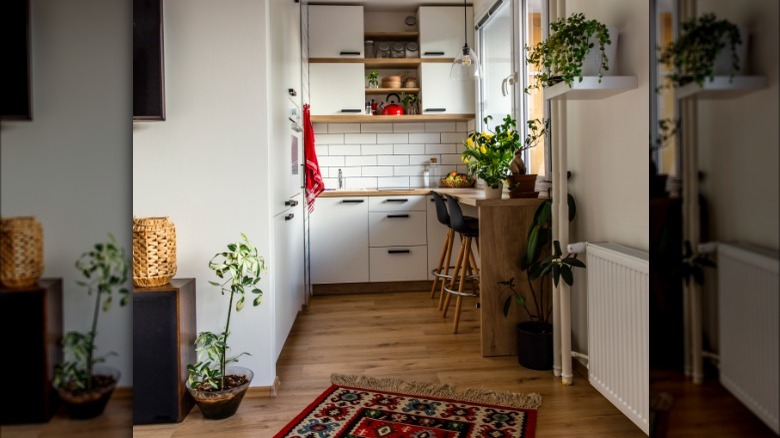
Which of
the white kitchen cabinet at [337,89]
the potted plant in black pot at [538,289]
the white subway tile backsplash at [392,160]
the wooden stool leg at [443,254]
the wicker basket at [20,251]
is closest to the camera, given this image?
the wicker basket at [20,251]

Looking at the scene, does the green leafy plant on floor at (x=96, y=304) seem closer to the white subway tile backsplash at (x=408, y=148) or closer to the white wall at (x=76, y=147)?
the white wall at (x=76, y=147)

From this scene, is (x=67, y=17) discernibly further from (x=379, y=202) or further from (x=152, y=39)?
(x=379, y=202)

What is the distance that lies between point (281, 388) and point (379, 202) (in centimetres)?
232

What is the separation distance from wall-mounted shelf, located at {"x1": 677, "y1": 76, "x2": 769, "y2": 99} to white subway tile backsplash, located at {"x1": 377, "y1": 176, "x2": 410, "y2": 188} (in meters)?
5.09

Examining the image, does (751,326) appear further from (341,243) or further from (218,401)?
(341,243)

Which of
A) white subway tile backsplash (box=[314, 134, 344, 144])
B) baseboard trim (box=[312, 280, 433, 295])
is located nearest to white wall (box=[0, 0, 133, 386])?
baseboard trim (box=[312, 280, 433, 295])

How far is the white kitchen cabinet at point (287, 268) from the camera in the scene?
2715mm

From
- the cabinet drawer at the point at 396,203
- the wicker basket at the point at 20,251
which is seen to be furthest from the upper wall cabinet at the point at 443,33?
the wicker basket at the point at 20,251

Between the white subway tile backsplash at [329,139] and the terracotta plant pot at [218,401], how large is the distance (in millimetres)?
3198

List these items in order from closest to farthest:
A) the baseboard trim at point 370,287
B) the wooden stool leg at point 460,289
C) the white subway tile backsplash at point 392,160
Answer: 1. the wooden stool leg at point 460,289
2. the baseboard trim at point 370,287
3. the white subway tile backsplash at point 392,160

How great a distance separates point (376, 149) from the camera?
17.4 feet

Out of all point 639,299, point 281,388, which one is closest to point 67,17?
point 639,299

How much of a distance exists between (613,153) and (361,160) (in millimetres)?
3156

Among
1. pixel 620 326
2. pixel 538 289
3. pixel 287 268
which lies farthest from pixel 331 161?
pixel 620 326
